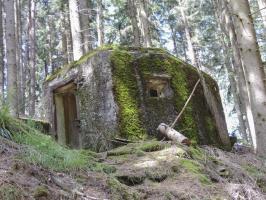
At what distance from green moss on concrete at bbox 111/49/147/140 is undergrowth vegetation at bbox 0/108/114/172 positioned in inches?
94.4

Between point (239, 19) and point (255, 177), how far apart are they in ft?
9.25

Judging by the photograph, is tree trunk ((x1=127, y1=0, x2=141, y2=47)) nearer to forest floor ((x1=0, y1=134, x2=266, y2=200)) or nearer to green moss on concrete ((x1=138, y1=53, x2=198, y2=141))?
Answer: green moss on concrete ((x1=138, y1=53, x2=198, y2=141))

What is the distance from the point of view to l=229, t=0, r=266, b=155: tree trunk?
6094 mm

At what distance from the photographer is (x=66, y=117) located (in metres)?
9.30

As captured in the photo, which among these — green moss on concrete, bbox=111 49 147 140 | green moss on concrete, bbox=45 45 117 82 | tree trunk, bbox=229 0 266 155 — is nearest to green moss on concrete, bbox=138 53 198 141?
green moss on concrete, bbox=111 49 147 140

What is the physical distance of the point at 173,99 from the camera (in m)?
7.70

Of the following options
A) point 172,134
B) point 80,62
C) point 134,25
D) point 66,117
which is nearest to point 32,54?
point 134,25

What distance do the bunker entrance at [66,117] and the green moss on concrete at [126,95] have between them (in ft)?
5.03

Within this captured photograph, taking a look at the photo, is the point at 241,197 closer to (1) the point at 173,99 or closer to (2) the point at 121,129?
(2) the point at 121,129

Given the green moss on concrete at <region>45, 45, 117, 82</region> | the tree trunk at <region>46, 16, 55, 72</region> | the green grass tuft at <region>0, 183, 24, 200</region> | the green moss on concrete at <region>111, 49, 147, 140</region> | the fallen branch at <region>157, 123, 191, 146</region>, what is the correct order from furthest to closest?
the tree trunk at <region>46, 16, 55, 72</region> < the green moss on concrete at <region>45, 45, 117, 82</region> < the green moss on concrete at <region>111, 49, 147, 140</region> < the fallen branch at <region>157, 123, 191, 146</region> < the green grass tuft at <region>0, 183, 24, 200</region>

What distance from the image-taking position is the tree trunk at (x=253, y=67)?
20.0 feet

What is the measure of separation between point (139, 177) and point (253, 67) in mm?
3098

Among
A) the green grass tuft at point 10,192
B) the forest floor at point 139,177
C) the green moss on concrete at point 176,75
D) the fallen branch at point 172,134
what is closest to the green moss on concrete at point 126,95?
the green moss on concrete at point 176,75

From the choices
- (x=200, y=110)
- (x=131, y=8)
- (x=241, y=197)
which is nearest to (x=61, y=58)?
(x=131, y=8)
